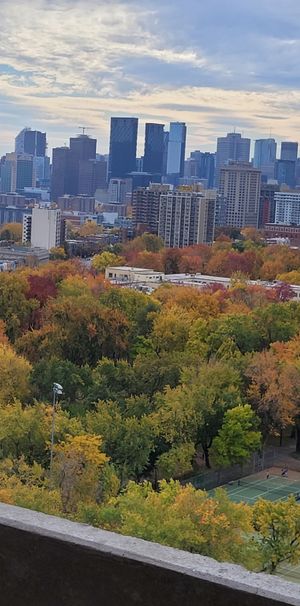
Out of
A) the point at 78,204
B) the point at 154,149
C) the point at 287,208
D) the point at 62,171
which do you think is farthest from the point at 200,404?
the point at 154,149

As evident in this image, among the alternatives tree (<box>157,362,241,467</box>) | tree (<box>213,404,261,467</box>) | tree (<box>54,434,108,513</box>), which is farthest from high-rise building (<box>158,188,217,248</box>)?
tree (<box>54,434,108,513</box>)

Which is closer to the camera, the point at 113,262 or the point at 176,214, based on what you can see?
the point at 113,262

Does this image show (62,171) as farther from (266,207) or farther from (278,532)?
(278,532)

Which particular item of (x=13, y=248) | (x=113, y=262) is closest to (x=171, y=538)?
(x=113, y=262)

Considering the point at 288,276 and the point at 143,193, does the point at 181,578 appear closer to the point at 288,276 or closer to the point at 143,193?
the point at 288,276

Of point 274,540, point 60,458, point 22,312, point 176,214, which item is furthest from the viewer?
point 176,214

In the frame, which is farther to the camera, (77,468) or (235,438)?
(235,438)

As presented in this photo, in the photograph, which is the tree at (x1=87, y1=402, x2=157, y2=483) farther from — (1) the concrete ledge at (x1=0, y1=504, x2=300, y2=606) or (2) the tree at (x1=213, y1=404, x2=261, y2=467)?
(1) the concrete ledge at (x1=0, y1=504, x2=300, y2=606)
